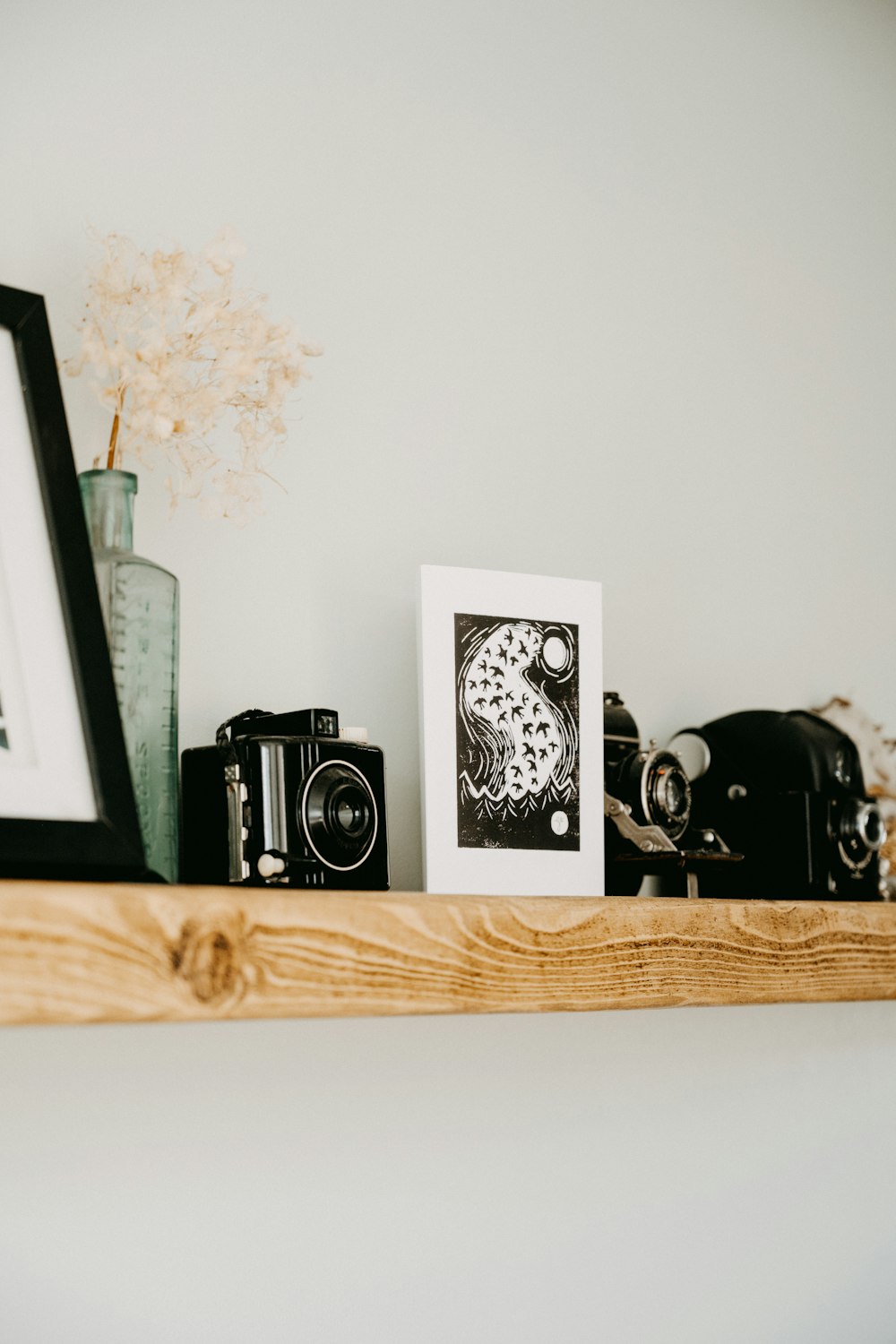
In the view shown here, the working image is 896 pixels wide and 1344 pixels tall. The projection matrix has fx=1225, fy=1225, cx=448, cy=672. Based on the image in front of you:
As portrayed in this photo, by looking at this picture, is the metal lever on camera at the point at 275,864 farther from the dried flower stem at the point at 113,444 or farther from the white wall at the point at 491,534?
the dried flower stem at the point at 113,444

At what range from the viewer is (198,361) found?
1056 millimetres

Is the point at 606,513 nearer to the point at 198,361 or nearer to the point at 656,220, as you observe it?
the point at 656,220

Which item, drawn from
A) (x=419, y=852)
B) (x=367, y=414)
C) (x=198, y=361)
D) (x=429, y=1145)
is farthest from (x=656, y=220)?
(x=429, y=1145)

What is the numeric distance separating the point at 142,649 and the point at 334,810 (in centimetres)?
19

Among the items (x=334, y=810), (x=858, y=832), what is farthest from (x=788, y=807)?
(x=334, y=810)

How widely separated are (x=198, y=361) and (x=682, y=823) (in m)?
0.62

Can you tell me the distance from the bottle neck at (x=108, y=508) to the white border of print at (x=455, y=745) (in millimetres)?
259

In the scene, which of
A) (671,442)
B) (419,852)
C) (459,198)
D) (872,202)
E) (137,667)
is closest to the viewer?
(137,667)

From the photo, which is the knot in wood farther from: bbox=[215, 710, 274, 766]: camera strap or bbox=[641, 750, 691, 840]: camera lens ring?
bbox=[641, 750, 691, 840]: camera lens ring

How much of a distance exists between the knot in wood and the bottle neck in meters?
0.34

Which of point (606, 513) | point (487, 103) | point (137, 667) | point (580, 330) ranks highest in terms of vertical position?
point (487, 103)

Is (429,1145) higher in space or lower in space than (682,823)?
lower

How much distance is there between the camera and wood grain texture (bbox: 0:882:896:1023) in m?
0.68

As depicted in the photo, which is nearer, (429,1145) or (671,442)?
(429,1145)
